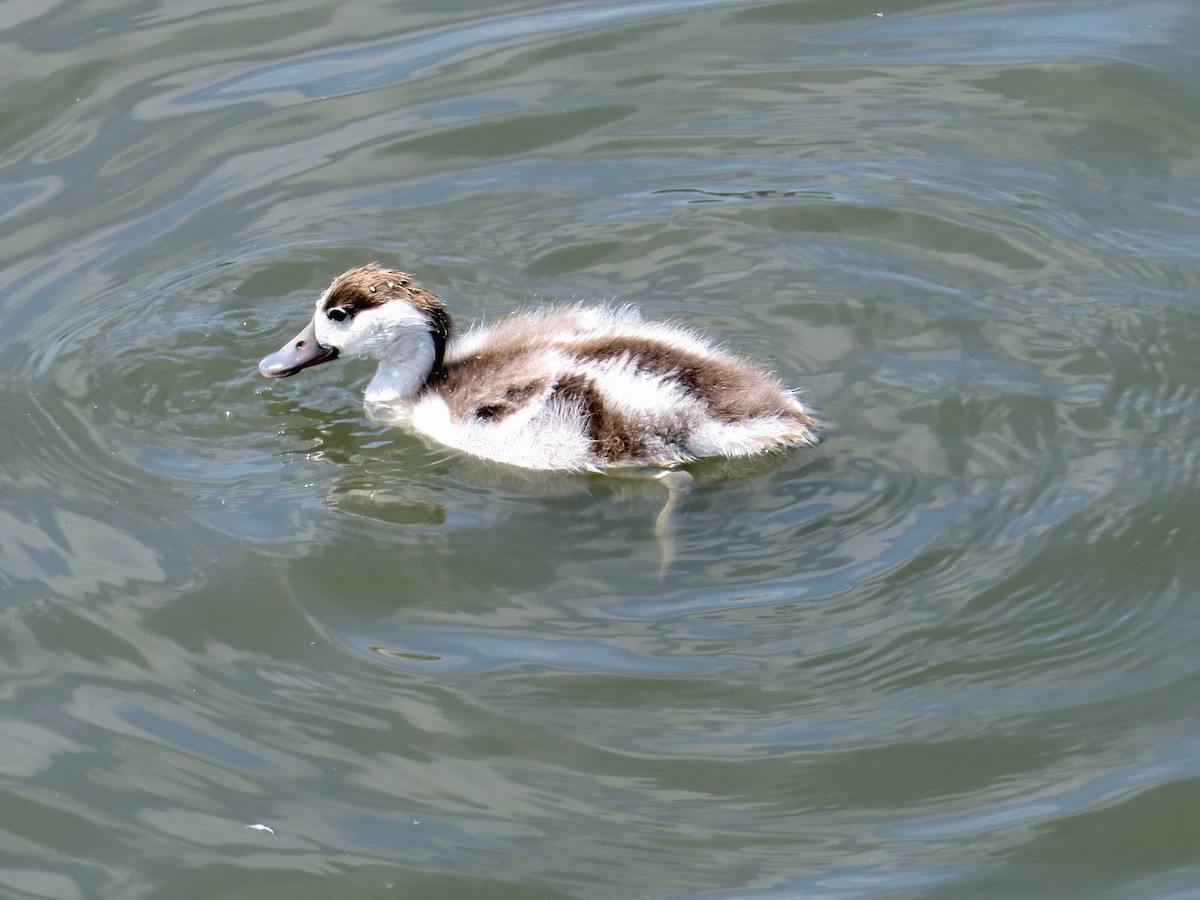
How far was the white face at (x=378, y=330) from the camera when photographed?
5.65m

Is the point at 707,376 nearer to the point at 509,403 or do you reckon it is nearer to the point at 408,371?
the point at 509,403

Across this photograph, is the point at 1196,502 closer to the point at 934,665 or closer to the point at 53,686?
the point at 934,665

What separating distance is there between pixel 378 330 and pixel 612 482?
0.98 m

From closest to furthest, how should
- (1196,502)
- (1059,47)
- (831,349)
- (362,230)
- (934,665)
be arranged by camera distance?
(934,665) < (1196,502) < (831,349) < (362,230) < (1059,47)

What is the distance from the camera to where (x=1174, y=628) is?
4605mm

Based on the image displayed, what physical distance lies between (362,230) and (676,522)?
2.27 metres

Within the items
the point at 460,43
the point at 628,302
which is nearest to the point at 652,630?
the point at 628,302

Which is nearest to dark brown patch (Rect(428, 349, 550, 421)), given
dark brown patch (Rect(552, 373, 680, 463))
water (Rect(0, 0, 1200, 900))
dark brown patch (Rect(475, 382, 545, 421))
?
dark brown patch (Rect(475, 382, 545, 421))

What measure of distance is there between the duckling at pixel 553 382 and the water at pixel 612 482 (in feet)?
0.43

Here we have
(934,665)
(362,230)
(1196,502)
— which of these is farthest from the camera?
(362,230)

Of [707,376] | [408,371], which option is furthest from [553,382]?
[408,371]

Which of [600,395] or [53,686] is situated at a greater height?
[600,395]

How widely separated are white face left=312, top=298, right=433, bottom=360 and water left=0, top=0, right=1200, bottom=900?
28cm

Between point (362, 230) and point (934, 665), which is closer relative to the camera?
point (934, 665)
